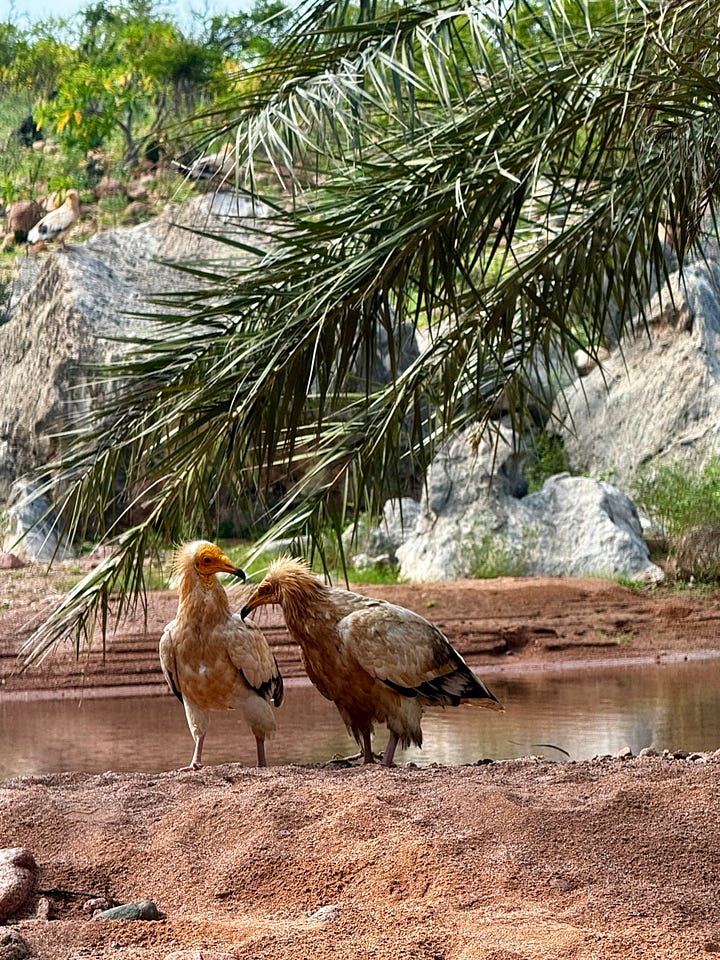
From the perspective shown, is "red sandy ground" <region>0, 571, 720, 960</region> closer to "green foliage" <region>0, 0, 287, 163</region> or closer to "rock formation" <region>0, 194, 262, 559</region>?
"rock formation" <region>0, 194, 262, 559</region>

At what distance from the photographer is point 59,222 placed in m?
31.8

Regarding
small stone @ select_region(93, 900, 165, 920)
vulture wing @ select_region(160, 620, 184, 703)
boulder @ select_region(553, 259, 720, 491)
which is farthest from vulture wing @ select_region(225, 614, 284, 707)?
boulder @ select_region(553, 259, 720, 491)

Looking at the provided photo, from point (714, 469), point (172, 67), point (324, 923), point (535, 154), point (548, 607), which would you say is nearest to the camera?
point (324, 923)

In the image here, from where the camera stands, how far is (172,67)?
33.7 metres

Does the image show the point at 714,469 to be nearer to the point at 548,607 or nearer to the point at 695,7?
the point at 548,607

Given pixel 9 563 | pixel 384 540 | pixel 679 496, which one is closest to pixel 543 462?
pixel 679 496

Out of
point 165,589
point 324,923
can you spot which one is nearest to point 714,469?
point 165,589

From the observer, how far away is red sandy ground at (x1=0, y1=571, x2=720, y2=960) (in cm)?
330

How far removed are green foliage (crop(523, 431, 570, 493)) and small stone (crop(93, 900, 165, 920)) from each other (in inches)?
584

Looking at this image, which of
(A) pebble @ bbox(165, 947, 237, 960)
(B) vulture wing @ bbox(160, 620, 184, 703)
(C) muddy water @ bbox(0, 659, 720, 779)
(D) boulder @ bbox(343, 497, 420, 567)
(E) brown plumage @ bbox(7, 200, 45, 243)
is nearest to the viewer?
(A) pebble @ bbox(165, 947, 237, 960)

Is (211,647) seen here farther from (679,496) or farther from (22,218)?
(22,218)

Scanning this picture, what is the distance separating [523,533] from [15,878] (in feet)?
38.8

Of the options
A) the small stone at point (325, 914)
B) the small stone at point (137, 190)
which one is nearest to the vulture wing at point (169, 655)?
the small stone at point (325, 914)

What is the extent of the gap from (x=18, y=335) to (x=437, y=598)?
30.0 feet
